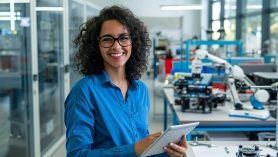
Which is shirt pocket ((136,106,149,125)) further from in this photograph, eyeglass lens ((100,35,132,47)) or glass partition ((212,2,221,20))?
glass partition ((212,2,221,20))

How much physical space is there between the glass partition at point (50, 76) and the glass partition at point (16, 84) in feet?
1.60

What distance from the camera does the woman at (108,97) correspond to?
3.76 feet

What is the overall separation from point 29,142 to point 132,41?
228 centimetres

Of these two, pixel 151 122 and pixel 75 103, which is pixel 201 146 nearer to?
pixel 75 103

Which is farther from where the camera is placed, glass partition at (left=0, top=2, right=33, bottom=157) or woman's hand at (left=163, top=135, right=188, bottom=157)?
glass partition at (left=0, top=2, right=33, bottom=157)

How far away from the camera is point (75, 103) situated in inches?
45.8

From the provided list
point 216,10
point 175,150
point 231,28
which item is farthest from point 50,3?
point 216,10

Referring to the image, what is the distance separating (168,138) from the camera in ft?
3.83

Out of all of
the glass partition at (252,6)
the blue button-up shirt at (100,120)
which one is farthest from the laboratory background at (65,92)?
the glass partition at (252,6)

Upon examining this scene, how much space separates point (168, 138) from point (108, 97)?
286 mm

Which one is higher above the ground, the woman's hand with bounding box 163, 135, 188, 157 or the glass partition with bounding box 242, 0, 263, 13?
the glass partition with bounding box 242, 0, 263, 13

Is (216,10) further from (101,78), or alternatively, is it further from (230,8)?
(101,78)

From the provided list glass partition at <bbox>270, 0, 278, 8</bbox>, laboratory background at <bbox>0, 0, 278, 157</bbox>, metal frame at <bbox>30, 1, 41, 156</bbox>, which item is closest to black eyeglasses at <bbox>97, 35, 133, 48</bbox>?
laboratory background at <bbox>0, 0, 278, 157</bbox>

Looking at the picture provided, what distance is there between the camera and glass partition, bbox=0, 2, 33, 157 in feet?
9.20
